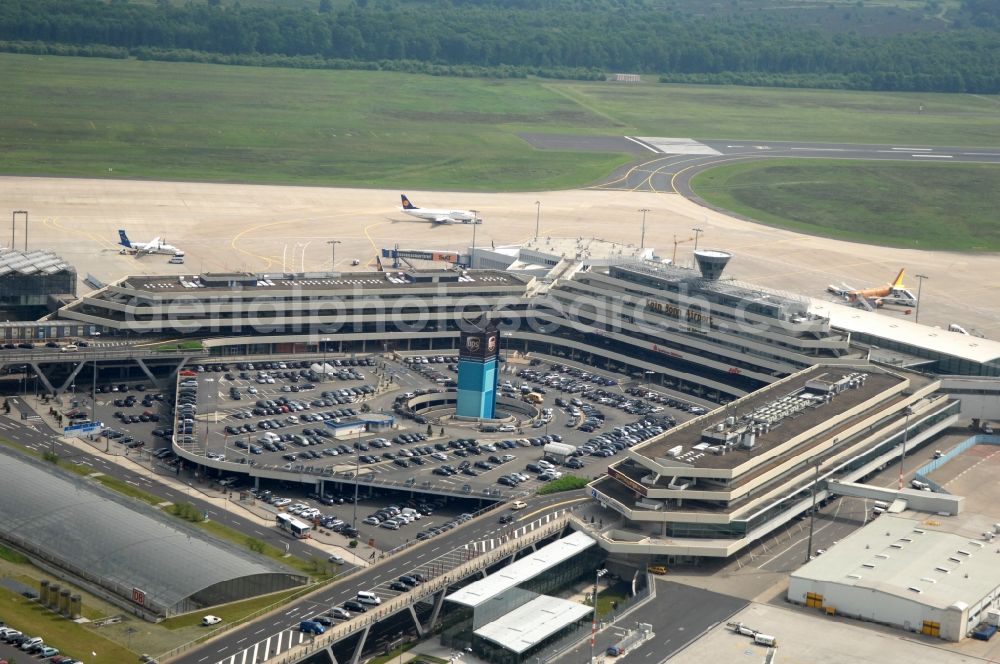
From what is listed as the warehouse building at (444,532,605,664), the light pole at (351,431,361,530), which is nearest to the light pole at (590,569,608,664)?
the warehouse building at (444,532,605,664)

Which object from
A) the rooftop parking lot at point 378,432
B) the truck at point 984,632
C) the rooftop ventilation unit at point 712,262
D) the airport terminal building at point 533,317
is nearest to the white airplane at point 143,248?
the airport terminal building at point 533,317

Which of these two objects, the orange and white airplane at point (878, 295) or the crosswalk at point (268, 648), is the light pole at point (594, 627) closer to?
the crosswalk at point (268, 648)

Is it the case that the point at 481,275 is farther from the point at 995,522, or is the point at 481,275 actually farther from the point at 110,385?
the point at 995,522

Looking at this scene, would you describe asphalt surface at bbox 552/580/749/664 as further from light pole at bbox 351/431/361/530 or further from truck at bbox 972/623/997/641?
light pole at bbox 351/431/361/530

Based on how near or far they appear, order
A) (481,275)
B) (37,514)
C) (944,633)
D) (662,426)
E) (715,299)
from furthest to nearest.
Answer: (481,275)
(715,299)
(662,426)
(37,514)
(944,633)

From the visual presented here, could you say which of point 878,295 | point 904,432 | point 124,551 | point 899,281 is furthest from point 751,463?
point 899,281

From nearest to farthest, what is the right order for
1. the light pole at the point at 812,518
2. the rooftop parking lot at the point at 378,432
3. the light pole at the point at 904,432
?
the light pole at the point at 812,518, the rooftop parking lot at the point at 378,432, the light pole at the point at 904,432

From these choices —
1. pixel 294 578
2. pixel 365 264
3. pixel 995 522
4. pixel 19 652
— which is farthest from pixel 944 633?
pixel 365 264
